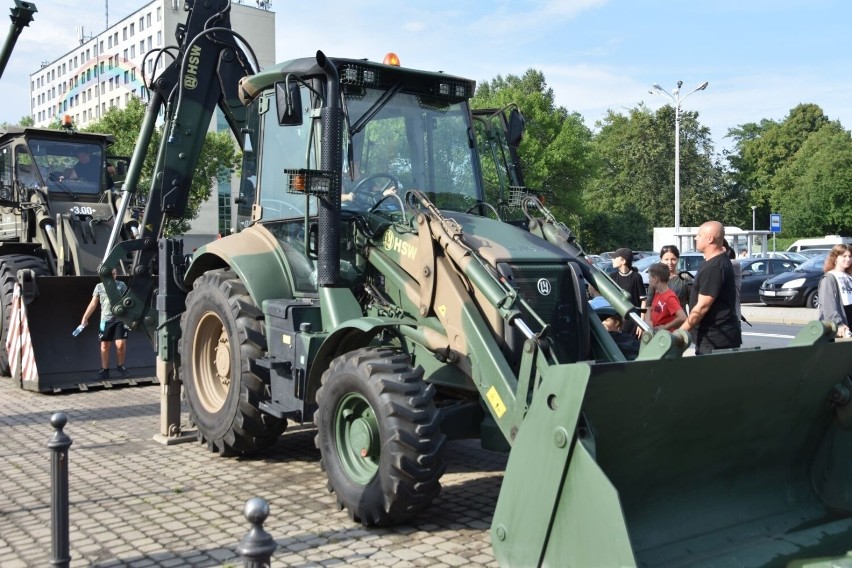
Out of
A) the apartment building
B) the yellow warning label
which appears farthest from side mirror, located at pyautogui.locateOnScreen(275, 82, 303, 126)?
the apartment building

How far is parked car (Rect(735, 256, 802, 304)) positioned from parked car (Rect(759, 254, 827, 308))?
1.38m

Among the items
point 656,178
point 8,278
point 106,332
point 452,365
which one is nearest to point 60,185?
point 8,278

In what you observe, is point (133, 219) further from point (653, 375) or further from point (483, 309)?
point (653, 375)

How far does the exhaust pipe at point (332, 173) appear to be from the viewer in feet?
19.7

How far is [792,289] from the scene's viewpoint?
23.3m

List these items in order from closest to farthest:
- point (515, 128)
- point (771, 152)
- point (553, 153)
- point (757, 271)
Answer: point (515, 128)
point (757, 271)
point (553, 153)
point (771, 152)

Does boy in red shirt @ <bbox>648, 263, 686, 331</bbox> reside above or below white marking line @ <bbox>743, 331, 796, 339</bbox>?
above

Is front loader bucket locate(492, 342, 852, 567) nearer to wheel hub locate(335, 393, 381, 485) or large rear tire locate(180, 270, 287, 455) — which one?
wheel hub locate(335, 393, 381, 485)

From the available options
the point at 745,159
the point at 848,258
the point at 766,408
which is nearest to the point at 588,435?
the point at 766,408

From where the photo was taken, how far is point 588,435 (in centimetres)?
399

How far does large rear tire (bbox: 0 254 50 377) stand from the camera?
11.9 m

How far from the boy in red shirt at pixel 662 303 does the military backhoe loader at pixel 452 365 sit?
202 cm

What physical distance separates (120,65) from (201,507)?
280 feet

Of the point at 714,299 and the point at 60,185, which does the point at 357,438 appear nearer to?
the point at 714,299
